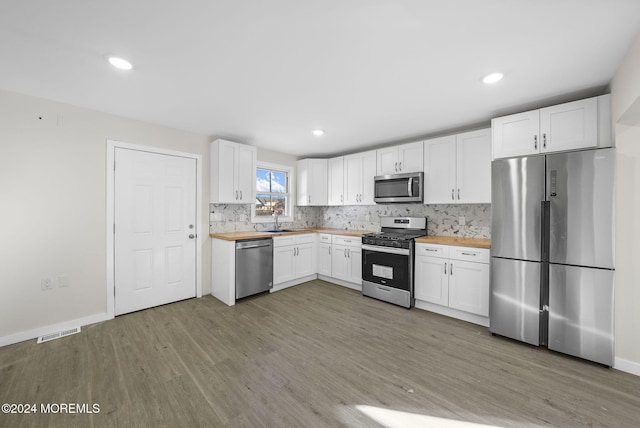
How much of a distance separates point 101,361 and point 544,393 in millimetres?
3537

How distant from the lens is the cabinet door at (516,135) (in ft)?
8.38

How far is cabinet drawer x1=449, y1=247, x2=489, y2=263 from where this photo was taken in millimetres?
2822

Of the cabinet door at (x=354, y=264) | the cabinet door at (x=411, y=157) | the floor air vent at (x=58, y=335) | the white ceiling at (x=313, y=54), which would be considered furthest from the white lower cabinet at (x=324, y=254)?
the floor air vent at (x=58, y=335)

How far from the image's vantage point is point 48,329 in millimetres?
2582

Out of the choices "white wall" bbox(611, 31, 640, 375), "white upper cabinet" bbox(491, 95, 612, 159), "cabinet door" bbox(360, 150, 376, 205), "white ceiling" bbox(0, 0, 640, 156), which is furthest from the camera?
"cabinet door" bbox(360, 150, 376, 205)

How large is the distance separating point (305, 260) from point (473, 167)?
2.93 metres

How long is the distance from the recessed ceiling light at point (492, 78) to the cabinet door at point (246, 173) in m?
3.16

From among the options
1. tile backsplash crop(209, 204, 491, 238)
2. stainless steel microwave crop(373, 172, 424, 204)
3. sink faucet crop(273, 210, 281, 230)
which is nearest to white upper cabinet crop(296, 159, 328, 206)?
tile backsplash crop(209, 204, 491, 238)

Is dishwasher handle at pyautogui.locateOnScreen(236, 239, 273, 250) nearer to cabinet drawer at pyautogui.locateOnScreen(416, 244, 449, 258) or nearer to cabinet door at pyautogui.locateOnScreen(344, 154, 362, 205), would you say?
cabinet door at pyautogui.locateOnScreen(344, 154, 362, 205)

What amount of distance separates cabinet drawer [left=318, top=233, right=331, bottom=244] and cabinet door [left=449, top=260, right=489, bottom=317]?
2043mm

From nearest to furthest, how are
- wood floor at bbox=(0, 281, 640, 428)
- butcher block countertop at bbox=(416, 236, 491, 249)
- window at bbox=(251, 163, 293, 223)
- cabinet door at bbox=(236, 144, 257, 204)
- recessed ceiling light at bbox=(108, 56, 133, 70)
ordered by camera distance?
wood floor at bbox=(0, 281, 640, 428) → recessed ceiling light at bbox=(108, 56, 133, 70) → butcher block countertop at bbox=(416, 236, 491, 249) → cabinet door at bbox=(236, 144, 257, 204) → window at bbox=(251, 163, 293, 223)

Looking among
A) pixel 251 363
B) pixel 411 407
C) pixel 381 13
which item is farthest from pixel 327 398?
pixel 381 13

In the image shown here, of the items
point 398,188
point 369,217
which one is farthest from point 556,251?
point 369,217

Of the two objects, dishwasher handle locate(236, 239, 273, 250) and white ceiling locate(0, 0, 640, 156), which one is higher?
white ceiling locate(0, 0, 640, 156)
